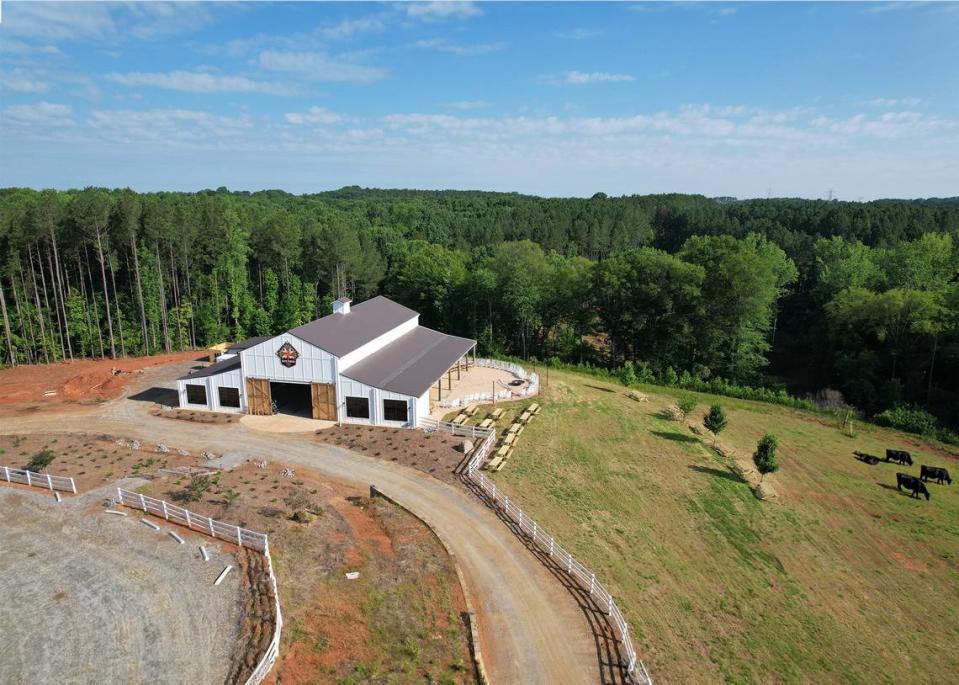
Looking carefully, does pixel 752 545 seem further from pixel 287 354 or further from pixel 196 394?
pixel 196 394

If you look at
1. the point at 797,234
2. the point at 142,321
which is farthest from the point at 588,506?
the point at 797,234

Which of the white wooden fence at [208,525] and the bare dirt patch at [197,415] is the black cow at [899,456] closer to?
the white wooden fence at [208,525]

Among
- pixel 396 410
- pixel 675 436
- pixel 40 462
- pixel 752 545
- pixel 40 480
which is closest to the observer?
pixel 40 480

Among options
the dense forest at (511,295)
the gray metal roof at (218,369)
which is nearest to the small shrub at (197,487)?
the gray metal roof at (218,369)

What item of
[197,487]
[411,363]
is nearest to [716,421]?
[411,363]

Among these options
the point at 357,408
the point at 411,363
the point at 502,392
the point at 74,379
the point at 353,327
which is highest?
the point at 353,327

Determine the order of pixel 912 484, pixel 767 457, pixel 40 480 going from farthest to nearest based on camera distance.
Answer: pixel 912 484 → pixel 767 457 → pixel 40 480

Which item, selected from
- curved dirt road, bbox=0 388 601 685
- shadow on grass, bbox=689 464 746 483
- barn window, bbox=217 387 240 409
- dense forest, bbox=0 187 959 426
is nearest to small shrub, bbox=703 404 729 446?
shadow on grass, bbox=689 464 746 483
